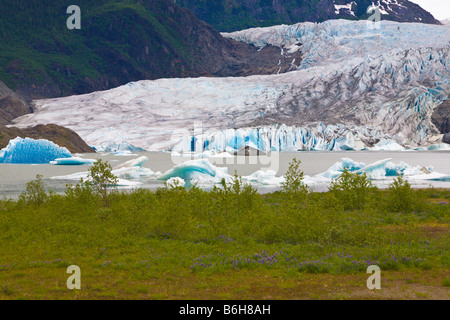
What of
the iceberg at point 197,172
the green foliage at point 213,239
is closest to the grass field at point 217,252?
the green foliage at point 213,239

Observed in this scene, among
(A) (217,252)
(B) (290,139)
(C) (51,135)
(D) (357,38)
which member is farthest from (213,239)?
(D) (357,38)

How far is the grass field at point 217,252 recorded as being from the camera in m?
7.87

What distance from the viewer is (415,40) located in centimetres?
10762

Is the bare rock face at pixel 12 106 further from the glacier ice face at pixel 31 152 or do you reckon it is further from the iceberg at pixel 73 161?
the iceberg at pixel 73 161

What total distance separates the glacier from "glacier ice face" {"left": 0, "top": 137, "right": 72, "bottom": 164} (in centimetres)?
2489

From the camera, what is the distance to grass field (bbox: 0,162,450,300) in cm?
787

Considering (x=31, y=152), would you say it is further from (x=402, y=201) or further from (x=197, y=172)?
(x=402, y=201)

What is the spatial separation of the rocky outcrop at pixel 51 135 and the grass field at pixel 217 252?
53.4 metres

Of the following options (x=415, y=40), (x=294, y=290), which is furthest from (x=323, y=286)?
(x=415, y=40)

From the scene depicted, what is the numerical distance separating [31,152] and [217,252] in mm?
48611

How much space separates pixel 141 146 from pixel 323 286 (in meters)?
78.4

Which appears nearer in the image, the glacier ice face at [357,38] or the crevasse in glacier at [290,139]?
the crevasse in glacier at [290,139]

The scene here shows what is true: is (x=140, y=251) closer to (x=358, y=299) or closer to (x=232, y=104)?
(x=358, y=299)

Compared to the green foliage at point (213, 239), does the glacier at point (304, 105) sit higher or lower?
higher
